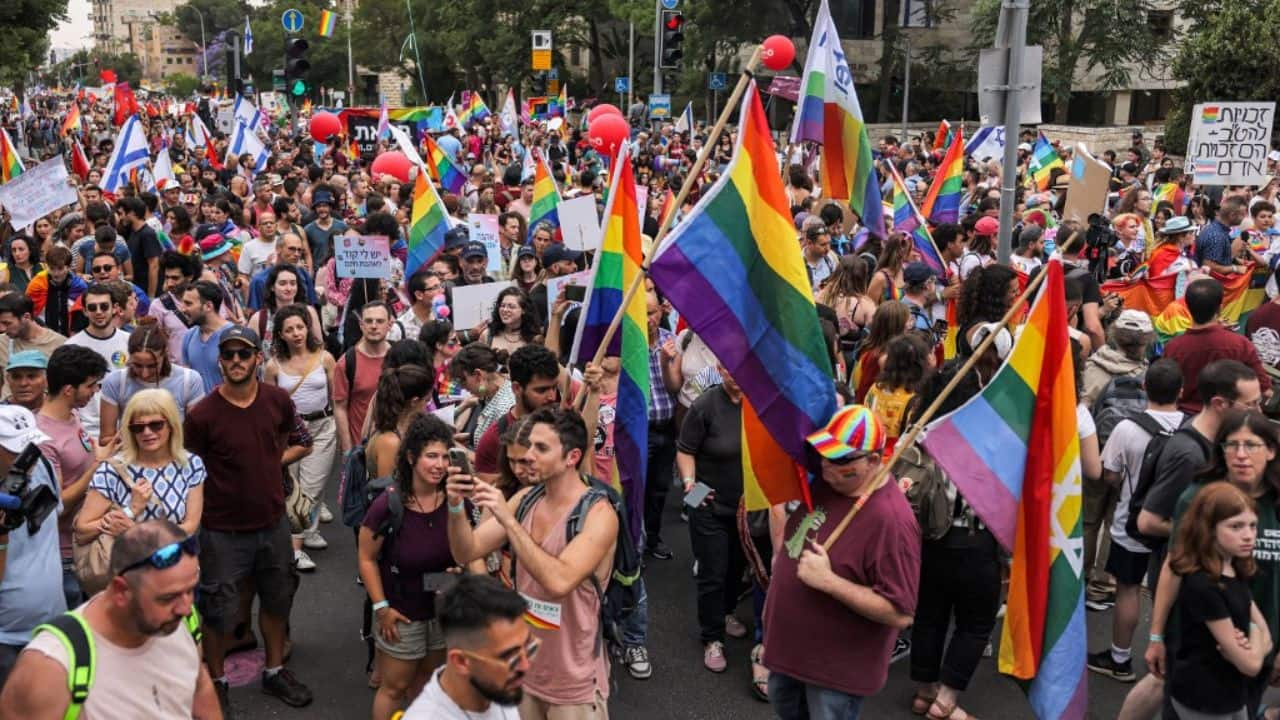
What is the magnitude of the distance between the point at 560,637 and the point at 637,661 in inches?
73.5

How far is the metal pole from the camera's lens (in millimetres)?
8977

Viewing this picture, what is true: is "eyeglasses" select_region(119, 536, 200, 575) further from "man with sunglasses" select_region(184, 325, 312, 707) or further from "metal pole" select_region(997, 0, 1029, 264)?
"metal pole" select_region(997, 0, 1029, 264)

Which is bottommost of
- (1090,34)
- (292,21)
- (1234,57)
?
(292,21)

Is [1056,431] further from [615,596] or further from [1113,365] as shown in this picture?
[1113,365]

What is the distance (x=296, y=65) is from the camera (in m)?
16.5

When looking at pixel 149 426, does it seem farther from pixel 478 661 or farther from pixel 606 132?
pixel 606 132

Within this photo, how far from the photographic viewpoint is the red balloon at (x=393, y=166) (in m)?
16.2

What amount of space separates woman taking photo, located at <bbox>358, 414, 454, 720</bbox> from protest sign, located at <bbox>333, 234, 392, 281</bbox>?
4492 mm

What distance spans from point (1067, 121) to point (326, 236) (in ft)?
148

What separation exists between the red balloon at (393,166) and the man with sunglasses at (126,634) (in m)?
13.6

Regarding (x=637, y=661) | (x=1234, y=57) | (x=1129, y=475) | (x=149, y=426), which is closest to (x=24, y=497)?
(x=149, y=426)

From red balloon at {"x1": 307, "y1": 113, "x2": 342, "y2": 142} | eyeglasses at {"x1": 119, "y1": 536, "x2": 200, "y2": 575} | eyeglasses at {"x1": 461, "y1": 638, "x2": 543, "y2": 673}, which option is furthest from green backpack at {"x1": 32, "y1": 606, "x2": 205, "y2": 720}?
red balloon at {"x1": 307, "y1": 113, "x2": 342, "y2": 142}

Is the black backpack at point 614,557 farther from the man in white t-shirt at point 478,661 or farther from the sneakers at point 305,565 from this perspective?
the sneakers at point 305,565

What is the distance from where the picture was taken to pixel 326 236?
11.2m
